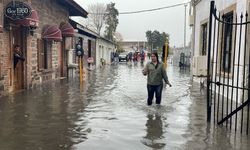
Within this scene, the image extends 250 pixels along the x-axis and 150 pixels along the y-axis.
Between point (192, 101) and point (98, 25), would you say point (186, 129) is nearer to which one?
point (192, 101)

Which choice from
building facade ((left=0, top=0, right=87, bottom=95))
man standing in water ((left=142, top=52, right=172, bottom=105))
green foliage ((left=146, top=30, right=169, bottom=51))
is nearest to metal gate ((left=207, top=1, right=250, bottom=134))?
man standing in water ((left=142, top=52, right=172, bottom=105))

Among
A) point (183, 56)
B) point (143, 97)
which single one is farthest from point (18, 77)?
point (183, 56)

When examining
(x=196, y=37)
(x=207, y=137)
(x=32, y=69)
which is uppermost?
(x=196, y=37)

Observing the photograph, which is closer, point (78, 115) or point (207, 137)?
point (207, 137)

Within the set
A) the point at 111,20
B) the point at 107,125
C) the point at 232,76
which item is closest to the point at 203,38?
the point at 232,76

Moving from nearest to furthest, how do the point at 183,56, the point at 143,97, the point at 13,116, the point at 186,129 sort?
the point at 186,129 < the point at 13,116 < the point at 143,97 < the point at 183,56

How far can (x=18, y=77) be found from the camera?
13.0m

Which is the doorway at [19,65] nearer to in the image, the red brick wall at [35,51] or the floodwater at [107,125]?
the red brick wall at [35,51]

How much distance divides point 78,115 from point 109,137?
2198mm

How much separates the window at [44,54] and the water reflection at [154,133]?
27.9 feet

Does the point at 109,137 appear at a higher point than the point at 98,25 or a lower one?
lower

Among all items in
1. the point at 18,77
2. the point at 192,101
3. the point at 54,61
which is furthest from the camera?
the point at 54,61

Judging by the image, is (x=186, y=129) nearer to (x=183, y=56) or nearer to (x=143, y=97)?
(x=143, y=97)

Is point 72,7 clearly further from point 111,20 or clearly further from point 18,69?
point 111,20
